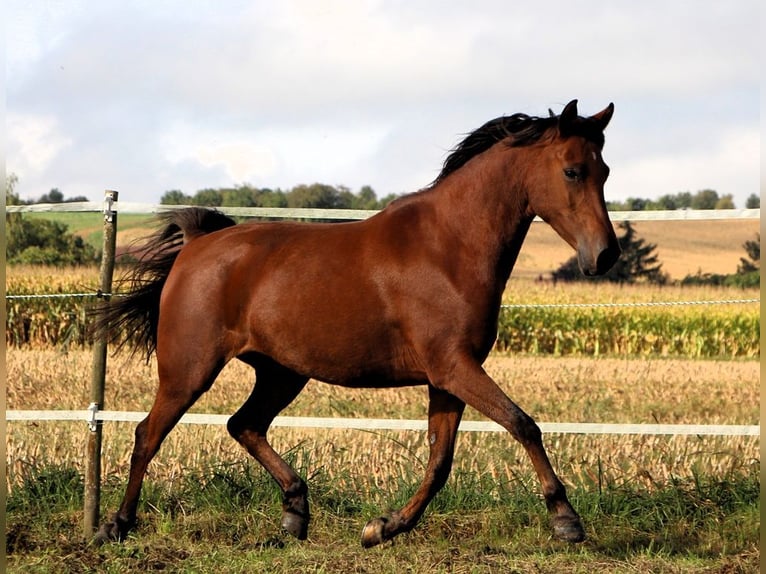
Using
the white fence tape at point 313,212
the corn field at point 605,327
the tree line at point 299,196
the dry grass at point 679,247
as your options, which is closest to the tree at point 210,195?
the tree line at point 299,196

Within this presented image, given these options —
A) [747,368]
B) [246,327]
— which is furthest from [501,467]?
[747,368]

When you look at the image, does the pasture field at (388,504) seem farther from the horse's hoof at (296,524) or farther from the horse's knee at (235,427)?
the horse's knee at (235,427)

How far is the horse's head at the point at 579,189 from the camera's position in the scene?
511 centimetres

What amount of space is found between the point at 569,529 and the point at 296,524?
1.65 m

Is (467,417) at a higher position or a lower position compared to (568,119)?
lower

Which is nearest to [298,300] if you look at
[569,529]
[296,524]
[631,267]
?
[296,524]

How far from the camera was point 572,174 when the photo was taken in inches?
207

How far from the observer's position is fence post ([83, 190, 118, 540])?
6406 millimetres

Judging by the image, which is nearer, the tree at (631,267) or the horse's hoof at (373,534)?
the horse's hoof at (373,534)

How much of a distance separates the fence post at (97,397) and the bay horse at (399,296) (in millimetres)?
432

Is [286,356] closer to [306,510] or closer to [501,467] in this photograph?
[306,510]

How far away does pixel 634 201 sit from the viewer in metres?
52.6

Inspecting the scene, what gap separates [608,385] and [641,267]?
107ft

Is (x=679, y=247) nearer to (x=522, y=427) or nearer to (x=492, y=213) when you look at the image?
(x=492, y=213)
